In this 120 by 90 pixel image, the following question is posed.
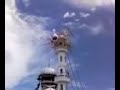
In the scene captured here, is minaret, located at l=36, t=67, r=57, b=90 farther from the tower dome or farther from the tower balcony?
the tower balcony

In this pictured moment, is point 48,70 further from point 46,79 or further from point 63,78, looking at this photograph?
point 46,79

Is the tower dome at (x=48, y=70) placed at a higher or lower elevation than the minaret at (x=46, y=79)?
higher

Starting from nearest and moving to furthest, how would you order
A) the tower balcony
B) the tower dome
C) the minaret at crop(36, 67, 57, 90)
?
the tower balcony
the tower dome
the minaret at crop(36, 67, 57, 90)

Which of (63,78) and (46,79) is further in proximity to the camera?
(46,79)

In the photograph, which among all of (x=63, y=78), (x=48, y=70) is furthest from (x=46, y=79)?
(x=48, y=70)

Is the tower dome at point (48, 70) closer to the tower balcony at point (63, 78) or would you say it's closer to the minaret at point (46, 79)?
the minaret at point (46, 79)

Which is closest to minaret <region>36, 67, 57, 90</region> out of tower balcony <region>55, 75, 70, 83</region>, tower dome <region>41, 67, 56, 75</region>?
tower dome <region>41, 67, 56, 75</region>

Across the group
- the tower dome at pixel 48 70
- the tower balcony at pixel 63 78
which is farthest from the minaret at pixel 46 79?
the tower balcony at pixel 63 78

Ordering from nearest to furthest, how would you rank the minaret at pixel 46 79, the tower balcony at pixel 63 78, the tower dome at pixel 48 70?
the tower balcony at pixel 63 78 < the tower dome at pixel 48 70 < the minaret at pixel 46 79

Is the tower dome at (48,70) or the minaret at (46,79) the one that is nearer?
the tower dome at (48,70)

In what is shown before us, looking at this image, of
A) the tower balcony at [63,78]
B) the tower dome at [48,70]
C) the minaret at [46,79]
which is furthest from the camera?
the minaret at [46,79]
